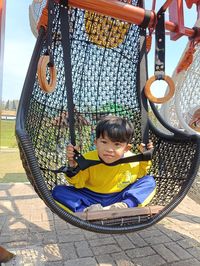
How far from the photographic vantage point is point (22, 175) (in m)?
4.07

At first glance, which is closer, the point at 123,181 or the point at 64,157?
the point at 123,181

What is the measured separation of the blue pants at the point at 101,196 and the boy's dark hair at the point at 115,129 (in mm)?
237

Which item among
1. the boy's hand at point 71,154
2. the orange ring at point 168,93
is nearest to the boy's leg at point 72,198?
the boy's hand at point 71,154

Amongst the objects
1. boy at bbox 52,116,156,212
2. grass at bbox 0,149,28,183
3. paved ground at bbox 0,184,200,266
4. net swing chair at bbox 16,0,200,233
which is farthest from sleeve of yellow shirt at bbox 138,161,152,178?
grass at bbox 0,149,28,183

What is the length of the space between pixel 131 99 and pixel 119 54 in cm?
31

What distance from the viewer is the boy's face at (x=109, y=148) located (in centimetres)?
158

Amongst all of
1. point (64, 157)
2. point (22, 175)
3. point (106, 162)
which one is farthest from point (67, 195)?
point (22, 175)

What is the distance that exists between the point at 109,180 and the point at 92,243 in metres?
0.54

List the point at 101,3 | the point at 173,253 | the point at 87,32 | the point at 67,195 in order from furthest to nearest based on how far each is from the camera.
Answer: the point at 87,32 < the point at 173,253 < the point at 67,195 < the point at 101,3

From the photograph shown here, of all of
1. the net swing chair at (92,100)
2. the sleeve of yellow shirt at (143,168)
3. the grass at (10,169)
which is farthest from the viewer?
the grass at (10,169)

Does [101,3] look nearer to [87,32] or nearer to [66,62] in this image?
[66,62]

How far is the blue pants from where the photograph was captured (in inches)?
58.3

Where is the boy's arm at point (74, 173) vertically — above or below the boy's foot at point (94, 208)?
above

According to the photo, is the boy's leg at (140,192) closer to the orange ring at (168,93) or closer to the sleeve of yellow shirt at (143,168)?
the sleeve of yellow shirt at (143,168)
